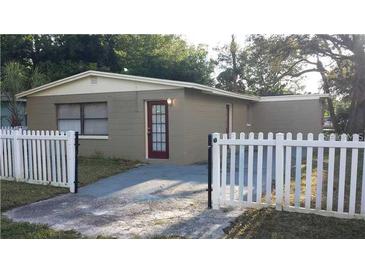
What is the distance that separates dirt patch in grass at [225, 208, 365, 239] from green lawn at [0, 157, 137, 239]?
2.16 meters

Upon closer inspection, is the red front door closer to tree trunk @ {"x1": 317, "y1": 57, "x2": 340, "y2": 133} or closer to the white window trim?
the white window trim

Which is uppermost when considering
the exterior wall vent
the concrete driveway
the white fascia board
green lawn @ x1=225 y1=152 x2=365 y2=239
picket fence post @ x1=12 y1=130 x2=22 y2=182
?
the exterior wall vent

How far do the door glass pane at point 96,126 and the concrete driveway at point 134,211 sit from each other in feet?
15.0

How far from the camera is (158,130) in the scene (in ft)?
37.6

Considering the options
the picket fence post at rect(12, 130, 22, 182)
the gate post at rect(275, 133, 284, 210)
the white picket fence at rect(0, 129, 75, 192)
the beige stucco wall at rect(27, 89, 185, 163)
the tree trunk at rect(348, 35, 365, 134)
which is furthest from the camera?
the tree trunk at rect(348, 35, 365, 134)

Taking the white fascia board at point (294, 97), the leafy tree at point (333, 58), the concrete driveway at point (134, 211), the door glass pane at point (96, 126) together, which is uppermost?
the leafy tree at point (333, 58)

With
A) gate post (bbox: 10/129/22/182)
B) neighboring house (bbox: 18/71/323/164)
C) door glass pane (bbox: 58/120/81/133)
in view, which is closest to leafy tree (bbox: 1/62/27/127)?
neighboring house (bbox: 18/71/323/164)

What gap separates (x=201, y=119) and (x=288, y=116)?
26.3 feet

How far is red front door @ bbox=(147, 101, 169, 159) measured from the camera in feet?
37.1

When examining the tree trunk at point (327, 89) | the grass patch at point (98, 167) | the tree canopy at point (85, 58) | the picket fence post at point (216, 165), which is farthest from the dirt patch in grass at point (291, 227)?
the tree canopy at point (85, 58)

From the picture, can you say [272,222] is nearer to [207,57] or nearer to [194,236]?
[194,236]

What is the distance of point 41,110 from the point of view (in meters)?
13.5

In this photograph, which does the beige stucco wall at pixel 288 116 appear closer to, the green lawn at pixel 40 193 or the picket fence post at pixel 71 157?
the green lawn at pixel 40 193

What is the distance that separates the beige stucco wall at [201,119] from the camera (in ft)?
37.0
